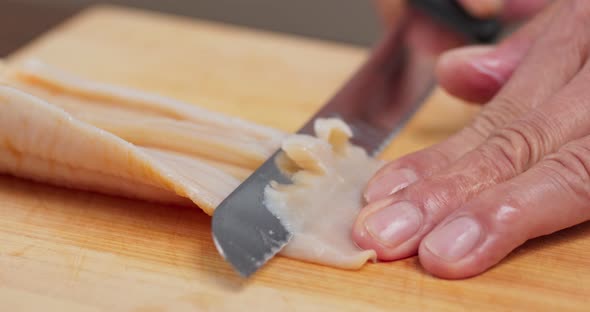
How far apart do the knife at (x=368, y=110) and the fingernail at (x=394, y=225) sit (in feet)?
0.51

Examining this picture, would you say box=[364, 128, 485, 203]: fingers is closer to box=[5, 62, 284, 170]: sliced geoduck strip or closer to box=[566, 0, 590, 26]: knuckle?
box=[5, 62, 284, 170]: sliced geoduck strip

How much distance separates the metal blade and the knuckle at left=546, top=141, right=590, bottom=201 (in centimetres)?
48

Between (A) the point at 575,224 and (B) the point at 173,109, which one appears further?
(B) the point at 173,109

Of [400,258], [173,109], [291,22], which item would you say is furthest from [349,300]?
[291,22]

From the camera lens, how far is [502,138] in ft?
4.59

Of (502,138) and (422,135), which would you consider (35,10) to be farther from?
(502,138)

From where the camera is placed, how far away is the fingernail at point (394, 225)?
1.25 metres

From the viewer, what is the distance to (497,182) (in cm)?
133

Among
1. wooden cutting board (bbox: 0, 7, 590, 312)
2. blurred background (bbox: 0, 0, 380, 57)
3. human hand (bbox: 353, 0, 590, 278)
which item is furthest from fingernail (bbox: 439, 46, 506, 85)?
blurred background (bbox: 0, 0, 380, 57)

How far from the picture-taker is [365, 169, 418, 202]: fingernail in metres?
1.36

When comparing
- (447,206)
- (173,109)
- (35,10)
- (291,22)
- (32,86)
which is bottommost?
(35,10)

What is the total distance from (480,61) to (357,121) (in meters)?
0.33

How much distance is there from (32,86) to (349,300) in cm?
92

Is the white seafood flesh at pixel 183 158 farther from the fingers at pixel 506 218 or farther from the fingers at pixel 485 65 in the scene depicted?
the fingers at pixel 485 65
